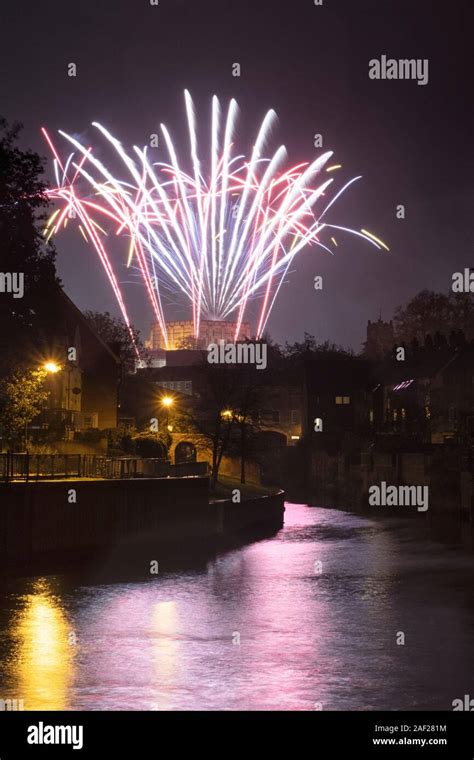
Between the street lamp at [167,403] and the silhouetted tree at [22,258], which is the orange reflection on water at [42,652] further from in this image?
the street lamp at [167,403]

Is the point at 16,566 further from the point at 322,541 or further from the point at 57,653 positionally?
the point at 322,541

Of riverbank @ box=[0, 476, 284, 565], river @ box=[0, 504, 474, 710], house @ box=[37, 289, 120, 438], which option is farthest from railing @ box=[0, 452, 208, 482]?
house @ box=[37, 289, 120, 438]

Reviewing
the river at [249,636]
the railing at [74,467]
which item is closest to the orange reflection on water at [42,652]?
the river at [249,636]

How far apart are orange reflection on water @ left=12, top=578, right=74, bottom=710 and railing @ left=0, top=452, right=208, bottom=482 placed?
24.8ft

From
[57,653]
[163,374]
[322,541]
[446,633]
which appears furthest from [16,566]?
[163,374]

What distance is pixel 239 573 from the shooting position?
51688mm

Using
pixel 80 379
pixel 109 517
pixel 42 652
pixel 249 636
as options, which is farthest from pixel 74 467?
pixel 80 379

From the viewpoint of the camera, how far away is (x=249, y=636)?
36.6 meters

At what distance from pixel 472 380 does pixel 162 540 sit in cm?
4975

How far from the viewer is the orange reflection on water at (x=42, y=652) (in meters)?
27.8

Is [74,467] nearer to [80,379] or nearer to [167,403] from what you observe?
A: [80,379]

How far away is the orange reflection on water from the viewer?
27.8m

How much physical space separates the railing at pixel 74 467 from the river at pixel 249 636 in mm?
5728
